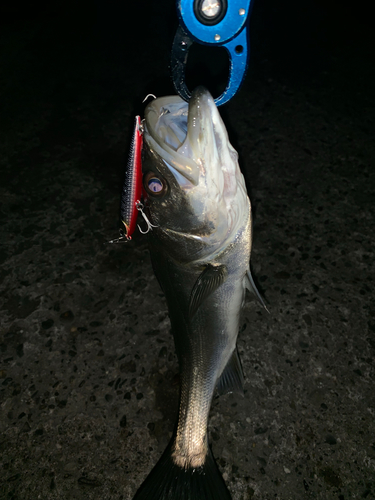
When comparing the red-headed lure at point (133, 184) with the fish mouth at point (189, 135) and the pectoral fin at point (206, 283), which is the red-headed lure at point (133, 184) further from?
the pectoral fin at point (206, 283)

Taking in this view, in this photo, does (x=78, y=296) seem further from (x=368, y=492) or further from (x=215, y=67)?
(x=215, y=67)

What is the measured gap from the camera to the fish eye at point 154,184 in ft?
4.28

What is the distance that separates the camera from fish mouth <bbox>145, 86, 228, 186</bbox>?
1.19 metres

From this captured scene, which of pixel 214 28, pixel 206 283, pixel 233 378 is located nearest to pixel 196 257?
pixel 206 283

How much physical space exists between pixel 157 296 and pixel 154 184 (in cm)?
102

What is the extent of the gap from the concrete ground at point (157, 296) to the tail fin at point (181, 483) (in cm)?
14

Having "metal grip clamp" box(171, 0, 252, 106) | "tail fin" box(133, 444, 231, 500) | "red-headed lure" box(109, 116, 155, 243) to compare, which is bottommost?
"tail fin" box(133, 444, 231, 500)

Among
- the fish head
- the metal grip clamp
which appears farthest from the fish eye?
the metal grip clamp

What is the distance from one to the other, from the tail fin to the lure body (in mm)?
1027

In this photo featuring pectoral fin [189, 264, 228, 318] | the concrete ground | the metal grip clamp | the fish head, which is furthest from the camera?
the concrete ground

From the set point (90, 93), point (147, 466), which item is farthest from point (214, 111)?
point (90, 93)

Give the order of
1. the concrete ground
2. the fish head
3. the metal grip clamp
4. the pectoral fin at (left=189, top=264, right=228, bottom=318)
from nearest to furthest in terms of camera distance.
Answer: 1. the metal grip clamp
2. the fish head
3. the pectoral fin at (left=189, top=264, right=228, bottom=318)
4. the concrete ground

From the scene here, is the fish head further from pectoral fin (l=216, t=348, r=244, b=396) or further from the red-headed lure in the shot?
pectoral fin (l=216, t=348, r=244, b=396)

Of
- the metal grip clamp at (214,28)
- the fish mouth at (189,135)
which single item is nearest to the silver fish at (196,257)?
the fish mouth at (189,135)
